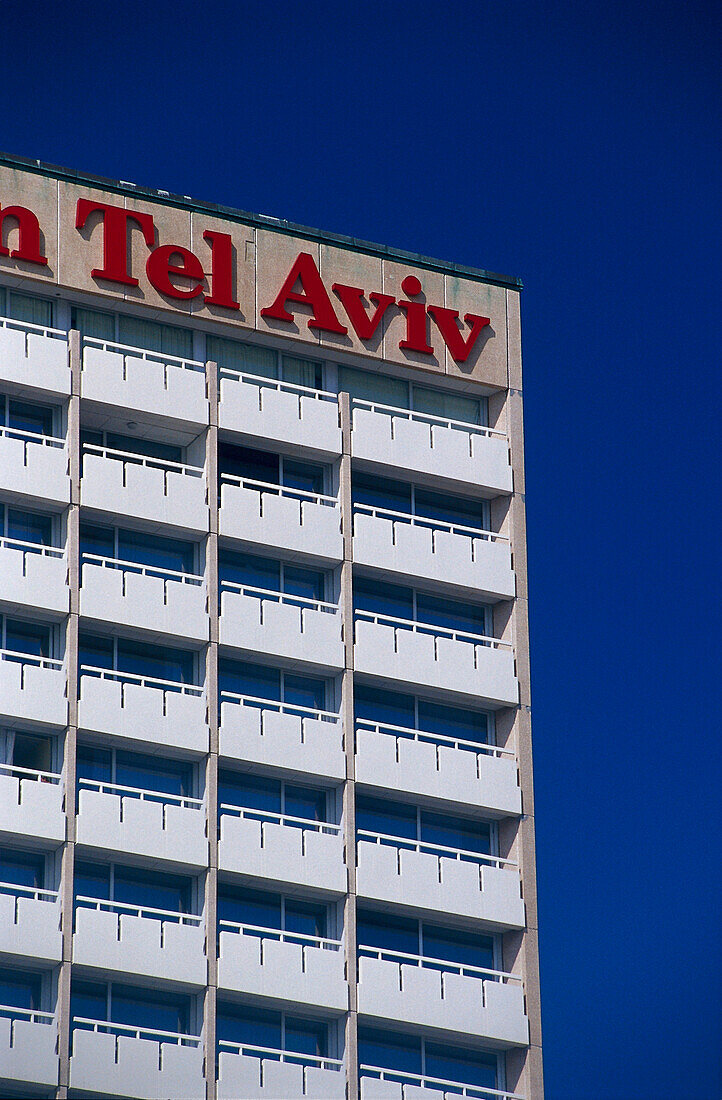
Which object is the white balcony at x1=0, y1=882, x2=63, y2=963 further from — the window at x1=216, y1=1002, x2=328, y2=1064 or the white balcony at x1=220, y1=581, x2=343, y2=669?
the white balcony at x1=220, y1=581, x2=343, y2=669

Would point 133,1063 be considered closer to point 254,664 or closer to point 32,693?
point 32,693

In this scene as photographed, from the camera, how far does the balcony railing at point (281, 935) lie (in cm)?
9200

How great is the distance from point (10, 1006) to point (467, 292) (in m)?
29.8

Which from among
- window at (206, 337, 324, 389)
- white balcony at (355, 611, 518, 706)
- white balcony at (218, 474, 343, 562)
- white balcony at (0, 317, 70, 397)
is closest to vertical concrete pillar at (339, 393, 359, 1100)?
white balcony at (218, 474, 343, 562)

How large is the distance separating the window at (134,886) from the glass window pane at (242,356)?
17.3 m

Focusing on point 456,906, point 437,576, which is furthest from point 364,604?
point 456,906

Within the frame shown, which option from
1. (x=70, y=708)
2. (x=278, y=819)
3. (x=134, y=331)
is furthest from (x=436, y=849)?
(x=134, y=331)

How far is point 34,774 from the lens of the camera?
90.8 metres

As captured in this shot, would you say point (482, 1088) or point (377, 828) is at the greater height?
point (377, 828)

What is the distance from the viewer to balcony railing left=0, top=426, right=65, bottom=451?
9450cm

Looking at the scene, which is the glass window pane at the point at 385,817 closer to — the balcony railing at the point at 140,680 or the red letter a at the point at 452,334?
the balcony railing at the point at 140,680

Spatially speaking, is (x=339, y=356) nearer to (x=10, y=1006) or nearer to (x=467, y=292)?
(x=467, y=292)

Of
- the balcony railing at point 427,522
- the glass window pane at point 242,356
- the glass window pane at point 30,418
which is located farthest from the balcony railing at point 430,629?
the glass window pane at point 30,418

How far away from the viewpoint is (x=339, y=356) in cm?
10050
